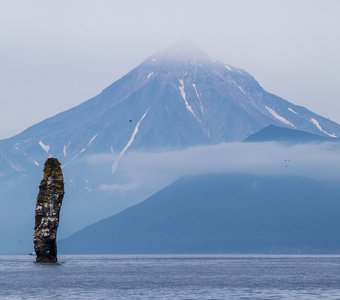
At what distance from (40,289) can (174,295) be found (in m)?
16.2

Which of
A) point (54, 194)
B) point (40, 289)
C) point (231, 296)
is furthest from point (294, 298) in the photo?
point (54, 194)

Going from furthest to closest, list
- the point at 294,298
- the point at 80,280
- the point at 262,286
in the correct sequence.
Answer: the point at 80,280, the point at 262,286, the point at 294,298

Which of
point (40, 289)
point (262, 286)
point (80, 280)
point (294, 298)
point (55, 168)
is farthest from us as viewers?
point (55, 168)

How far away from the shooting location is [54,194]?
168125mm

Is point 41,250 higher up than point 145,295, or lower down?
higher up

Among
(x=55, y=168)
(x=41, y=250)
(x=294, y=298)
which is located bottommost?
(x=294, y=298)

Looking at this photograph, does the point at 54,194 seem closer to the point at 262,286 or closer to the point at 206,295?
the point at 262,286

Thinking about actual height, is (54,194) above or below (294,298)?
above

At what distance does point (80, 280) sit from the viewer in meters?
131

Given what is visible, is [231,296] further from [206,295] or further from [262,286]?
[262,286]

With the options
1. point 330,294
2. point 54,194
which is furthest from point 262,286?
point 54,194

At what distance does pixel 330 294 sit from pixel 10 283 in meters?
40.7

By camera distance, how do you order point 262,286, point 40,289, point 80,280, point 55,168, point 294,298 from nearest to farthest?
point 294,298, point 40,289, point 262,286, point 80,280, point 55,168

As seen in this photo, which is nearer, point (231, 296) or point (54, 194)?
point (231, 296)
